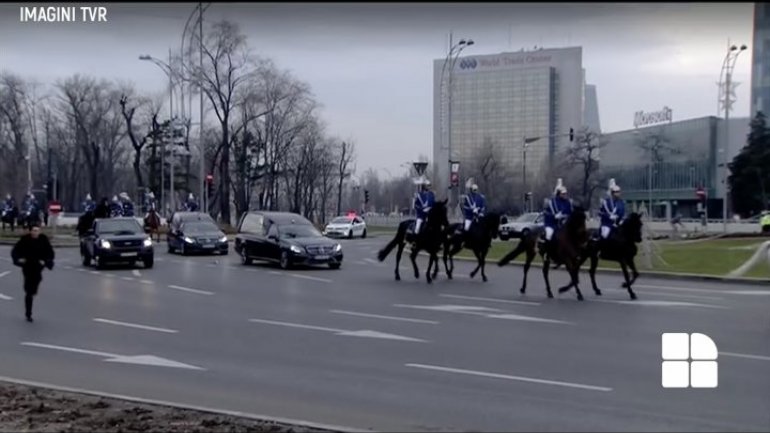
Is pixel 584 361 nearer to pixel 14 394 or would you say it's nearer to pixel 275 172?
pixel 14 394

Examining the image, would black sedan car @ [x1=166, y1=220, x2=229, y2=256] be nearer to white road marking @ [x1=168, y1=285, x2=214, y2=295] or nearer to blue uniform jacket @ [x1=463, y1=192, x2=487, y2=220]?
white road marking @ [x1=168, y1=285, x2=214, y2=295]

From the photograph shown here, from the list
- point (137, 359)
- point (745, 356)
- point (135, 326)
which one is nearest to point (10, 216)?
point (135, 326)

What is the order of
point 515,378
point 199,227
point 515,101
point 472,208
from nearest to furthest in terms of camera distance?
point 515,378 < point 472,208 < point 199,227 < point 515,101

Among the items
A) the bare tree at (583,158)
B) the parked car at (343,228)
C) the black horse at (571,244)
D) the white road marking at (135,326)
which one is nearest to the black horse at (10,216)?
the parked car at (343,228)

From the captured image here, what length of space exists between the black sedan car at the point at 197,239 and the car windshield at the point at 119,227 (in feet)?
21.0

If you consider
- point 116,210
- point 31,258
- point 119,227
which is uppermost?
point 116,210

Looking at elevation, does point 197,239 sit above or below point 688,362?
above

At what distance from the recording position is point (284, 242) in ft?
104

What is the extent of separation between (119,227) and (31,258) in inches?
619

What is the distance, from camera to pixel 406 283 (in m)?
26.3

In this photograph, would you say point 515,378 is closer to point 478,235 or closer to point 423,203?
point 478,235

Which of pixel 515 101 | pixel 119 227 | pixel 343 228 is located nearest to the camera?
pixel 119 227

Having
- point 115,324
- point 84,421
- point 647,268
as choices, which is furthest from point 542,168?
point 84,421

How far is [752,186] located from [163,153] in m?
51.7
